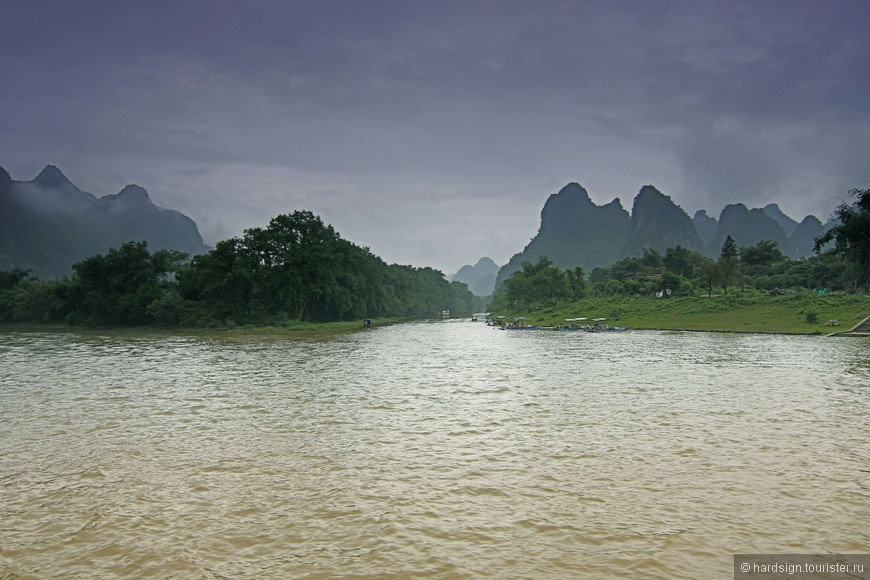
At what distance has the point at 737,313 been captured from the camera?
2290 inches

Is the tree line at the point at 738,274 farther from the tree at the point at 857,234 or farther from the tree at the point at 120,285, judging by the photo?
the tree at the point at 120,285

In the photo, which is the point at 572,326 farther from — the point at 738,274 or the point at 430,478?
the point at 430,478

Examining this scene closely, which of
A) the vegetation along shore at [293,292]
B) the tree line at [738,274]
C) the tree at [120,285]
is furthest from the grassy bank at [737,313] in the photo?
the tree at [120,285]

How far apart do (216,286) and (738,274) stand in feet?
A: 248

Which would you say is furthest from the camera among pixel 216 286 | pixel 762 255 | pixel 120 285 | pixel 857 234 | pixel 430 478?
pixel 762 255

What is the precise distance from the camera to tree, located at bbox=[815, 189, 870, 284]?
4597cm

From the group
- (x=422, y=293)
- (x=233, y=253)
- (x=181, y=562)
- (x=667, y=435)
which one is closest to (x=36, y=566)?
(x=181, y=562)

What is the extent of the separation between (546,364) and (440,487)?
20130mm

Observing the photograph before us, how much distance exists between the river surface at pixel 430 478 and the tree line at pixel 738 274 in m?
37.7

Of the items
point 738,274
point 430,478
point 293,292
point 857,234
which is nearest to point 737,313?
point 857,234

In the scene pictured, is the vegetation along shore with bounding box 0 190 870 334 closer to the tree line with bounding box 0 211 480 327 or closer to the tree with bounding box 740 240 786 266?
the tree line with bounding box 0 211 480 327

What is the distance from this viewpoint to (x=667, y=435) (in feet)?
38.6

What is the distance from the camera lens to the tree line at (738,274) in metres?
48.3

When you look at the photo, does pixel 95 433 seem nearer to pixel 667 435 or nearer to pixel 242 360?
pixel 667 435
